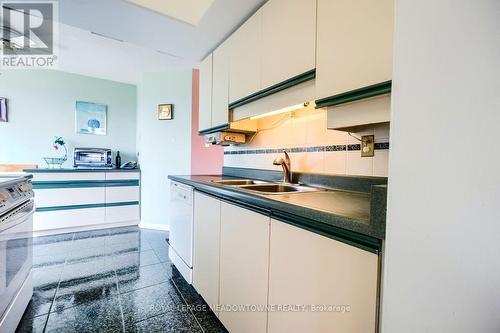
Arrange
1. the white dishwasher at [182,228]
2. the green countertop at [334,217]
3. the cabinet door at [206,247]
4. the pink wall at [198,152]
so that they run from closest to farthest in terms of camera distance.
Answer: the green countertop at [334,217] → the cabinet door at [206,247] → the white dishwasher at [182,228] → the pink wall at [198,152]

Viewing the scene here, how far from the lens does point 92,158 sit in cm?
384

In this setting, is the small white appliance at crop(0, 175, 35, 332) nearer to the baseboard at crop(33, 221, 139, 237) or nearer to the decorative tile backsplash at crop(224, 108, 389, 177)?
the decorative tile backsplash at crop(224, 108, 389, 177)

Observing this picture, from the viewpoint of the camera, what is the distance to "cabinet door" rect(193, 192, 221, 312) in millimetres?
1502

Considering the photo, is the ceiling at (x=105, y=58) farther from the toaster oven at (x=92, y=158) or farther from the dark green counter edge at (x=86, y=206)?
the dark green counter edge at (x=86, y=206)

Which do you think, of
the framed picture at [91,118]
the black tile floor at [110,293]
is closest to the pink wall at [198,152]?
the black tile floor at [110,293]

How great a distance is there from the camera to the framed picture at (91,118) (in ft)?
13.0

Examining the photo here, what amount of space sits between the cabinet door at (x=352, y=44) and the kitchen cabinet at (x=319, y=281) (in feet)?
2.15

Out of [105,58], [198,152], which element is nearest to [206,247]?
[198,152]

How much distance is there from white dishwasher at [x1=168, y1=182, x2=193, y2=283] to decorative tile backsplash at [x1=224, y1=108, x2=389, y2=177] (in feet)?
2.19

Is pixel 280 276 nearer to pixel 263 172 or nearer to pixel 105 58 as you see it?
pixel 263 172

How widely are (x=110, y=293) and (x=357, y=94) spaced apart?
Result: 7.36ft

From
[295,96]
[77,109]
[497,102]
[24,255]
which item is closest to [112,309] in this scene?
[24,255]

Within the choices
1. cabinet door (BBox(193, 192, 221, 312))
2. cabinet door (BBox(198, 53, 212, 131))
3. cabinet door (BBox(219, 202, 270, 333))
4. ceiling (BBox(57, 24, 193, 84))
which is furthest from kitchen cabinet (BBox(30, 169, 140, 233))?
cabinet door (BBox(219, 202, 270, 333))

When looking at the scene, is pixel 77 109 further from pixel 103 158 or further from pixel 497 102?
pixel 497 102
